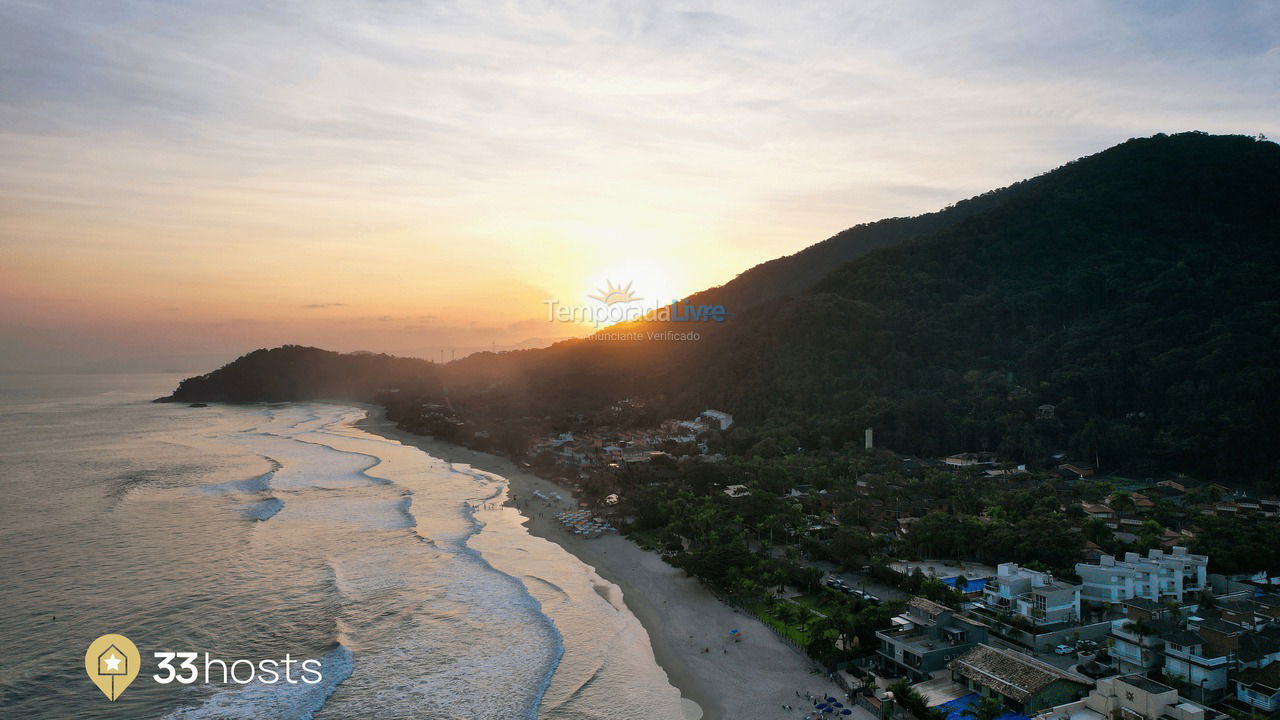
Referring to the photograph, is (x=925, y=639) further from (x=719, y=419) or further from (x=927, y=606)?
(x=719, y=419)

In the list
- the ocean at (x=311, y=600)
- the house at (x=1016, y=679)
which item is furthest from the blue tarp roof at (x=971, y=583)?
the ocean at (x=311, y=600)

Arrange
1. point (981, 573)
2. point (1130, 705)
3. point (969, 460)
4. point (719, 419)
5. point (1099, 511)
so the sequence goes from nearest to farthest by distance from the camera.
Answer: point (1130, 705), point (981, 573), point (1099, 511), point (969, 460), point (719, 419)

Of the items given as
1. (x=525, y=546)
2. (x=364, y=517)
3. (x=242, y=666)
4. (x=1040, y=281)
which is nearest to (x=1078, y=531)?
(x=525, y=546)

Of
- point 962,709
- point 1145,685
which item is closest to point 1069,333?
point 1145,685

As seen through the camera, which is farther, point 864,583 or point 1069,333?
point 1069,333

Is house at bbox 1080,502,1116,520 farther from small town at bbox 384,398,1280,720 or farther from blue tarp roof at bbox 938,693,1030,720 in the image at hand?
blue tarp roof at bbox 938,693,1030,720

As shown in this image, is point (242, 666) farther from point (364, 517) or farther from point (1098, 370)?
point (1098, 370)

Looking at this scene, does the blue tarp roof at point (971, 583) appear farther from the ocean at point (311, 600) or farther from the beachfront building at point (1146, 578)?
the ocean at point (311, 600)
